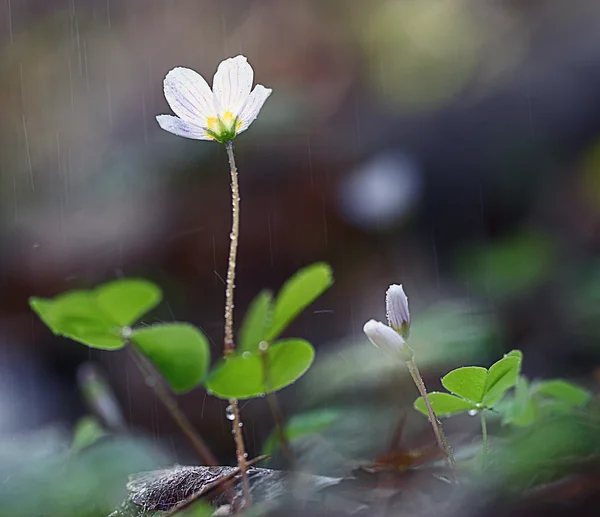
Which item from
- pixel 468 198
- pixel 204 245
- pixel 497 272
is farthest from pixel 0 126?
pixel 497 272

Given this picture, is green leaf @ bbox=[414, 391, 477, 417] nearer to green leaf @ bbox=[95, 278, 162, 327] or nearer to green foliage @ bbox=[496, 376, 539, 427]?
green foliage @ bbox=[496, 376, 539, 427]

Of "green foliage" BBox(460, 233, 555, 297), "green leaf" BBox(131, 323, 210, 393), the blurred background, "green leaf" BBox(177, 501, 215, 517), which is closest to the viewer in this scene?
"green leaf" BBox(177, 501, 215, 517)

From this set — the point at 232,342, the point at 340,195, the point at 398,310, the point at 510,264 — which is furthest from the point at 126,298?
the point at 340,195

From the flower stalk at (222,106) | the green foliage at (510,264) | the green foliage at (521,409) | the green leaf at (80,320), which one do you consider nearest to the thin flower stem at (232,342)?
the flower stalk at (222,106)

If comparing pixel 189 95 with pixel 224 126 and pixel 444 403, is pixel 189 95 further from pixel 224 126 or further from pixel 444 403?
pixel 444 403

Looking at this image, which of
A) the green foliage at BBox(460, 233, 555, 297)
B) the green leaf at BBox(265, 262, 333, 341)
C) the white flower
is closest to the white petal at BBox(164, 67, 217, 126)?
the white flower

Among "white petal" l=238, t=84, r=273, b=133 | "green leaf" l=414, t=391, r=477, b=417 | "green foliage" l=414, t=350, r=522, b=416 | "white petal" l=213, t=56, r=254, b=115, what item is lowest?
"green leaf" l=414, t=391, r=477, b=417

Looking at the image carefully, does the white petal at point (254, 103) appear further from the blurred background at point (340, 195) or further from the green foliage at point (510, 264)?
the green foliage at point (510, 264)
